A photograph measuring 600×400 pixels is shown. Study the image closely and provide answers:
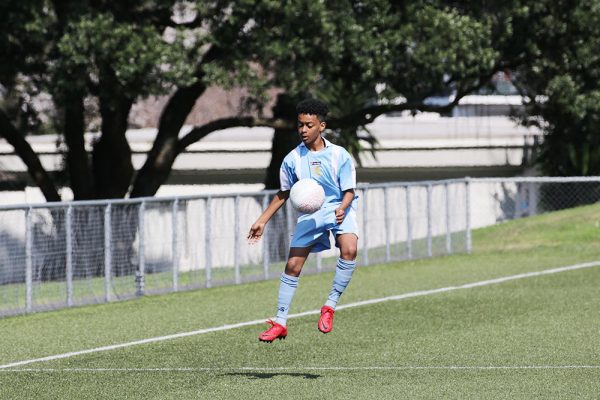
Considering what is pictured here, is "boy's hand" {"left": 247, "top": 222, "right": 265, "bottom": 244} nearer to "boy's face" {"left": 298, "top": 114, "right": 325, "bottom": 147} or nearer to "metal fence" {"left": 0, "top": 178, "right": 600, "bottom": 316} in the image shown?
"boy's face" {"left": 298, "top": 114, "right": 325, "bottom": 147}

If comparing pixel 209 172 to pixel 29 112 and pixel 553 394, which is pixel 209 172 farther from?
pixel 553 394

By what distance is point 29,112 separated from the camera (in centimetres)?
3234

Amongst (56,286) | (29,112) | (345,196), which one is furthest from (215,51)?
(345,196)

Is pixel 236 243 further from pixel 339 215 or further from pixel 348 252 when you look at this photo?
pixel 339 215

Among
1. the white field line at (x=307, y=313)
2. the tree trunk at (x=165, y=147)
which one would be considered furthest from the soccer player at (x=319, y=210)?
the tree trunk at (x=165, y=147)

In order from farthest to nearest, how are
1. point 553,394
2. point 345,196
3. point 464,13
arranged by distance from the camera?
1. point 464,13
2. point 345,196
3. point 553,394

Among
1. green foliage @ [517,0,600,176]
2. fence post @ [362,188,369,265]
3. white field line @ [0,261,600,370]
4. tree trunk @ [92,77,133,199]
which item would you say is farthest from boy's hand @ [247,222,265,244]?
Answer: tree trunk @ [92,77,133,199]

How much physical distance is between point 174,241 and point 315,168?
9.42 m

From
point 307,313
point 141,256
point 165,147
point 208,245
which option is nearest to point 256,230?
point 307,313

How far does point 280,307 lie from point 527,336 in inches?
124

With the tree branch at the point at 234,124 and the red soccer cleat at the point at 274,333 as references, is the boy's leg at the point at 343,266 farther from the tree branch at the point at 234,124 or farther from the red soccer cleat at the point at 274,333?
the tree branch at the point at 234,124

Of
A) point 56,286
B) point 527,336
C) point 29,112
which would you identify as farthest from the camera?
point 29,112

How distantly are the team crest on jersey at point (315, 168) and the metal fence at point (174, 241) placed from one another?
683cm

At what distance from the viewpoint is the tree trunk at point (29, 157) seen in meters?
29.4
